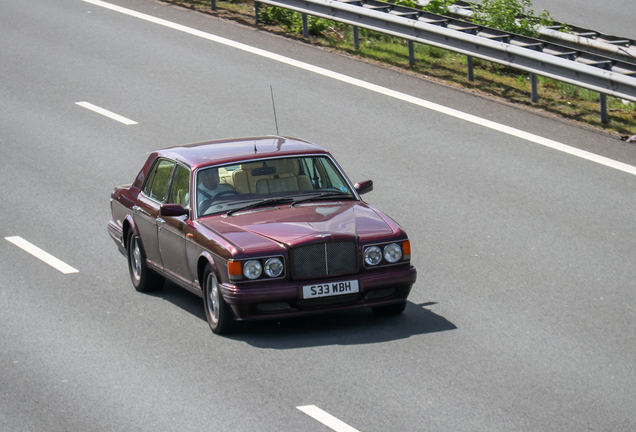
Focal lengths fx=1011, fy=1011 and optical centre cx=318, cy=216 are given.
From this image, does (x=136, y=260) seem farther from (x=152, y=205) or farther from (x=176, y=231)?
(x=176, y=231)

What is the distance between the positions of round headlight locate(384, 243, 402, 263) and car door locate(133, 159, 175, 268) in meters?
2.35

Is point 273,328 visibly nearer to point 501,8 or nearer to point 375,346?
point 375,346

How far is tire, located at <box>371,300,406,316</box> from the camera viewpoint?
880cm

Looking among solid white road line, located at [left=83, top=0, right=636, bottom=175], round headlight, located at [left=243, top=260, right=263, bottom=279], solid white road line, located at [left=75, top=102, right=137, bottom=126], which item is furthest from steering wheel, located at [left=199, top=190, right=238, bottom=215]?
solid white road line, located at [left=75, top=102, right=137, bottom=126]

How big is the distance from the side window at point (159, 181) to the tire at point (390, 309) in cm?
240

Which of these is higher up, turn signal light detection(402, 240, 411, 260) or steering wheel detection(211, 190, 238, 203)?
steering wheel detection(211, 190, 238, 203)

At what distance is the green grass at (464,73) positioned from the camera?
51.7 feet

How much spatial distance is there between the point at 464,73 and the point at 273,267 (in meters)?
10.6

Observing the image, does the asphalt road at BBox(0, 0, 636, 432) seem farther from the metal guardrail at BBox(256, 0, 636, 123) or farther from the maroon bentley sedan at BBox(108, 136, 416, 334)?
the metal guardrail at BBox(256, 0, 636, 123)

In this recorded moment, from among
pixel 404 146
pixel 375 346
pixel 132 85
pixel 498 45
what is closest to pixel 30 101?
pixel 132 85

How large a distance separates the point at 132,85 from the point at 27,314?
30.1 ft

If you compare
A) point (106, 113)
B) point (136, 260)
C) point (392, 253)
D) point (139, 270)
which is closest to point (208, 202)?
point (139, 270)

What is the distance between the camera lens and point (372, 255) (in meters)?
8.35

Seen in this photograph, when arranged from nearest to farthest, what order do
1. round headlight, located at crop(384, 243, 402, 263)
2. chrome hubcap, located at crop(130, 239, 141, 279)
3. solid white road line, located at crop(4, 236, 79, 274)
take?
round headlight, located at crop(384, 243, 402, 263)
chrome hubcap, located at crop(130, 239, 141, 279)
solid white road line, located at crop(4, 236, 79, 274)
